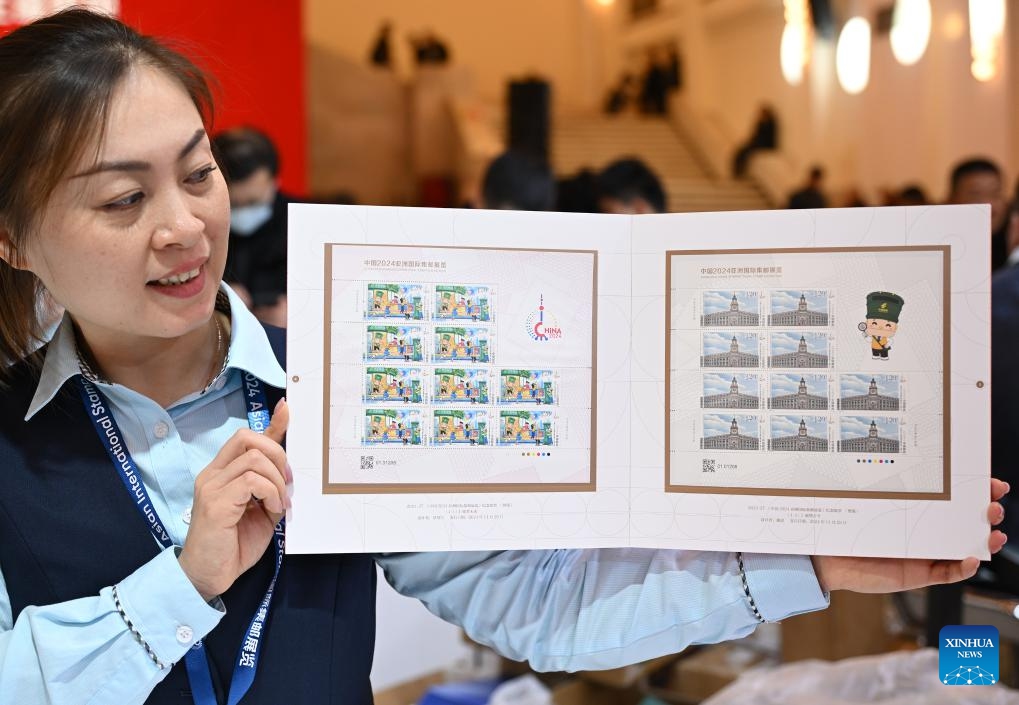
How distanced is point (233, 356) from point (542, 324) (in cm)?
40

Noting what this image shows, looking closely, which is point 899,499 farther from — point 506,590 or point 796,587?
point 506,590

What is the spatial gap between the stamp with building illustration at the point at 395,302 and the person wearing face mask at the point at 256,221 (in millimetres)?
2052

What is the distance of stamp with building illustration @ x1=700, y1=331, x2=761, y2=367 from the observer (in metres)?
1.26

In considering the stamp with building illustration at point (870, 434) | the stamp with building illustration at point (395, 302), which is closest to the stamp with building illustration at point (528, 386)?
the stamp with building illustration at point (395, 302)

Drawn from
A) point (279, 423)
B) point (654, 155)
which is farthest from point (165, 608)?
point (654, 155)

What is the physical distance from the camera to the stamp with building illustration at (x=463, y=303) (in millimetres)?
1236

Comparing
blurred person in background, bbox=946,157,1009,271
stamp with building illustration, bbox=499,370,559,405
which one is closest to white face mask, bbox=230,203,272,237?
stamp with building illustration, bbox=499,370,559,405

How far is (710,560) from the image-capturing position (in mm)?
1324

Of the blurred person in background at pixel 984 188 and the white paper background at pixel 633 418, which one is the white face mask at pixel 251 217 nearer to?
the white paper background at pixel 633 418

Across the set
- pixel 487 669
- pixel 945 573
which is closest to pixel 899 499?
pixel 945 573

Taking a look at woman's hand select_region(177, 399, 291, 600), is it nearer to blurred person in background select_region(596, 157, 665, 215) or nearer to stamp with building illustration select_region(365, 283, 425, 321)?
stamp with building illustration select_region(365, 283, 425, 321)

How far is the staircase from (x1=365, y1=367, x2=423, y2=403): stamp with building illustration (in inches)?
423

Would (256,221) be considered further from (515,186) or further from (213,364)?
(213,364)

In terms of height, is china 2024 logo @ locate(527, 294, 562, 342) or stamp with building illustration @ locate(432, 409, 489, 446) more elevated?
china 2024 logo @ locate(527, 294, 562, 342)
